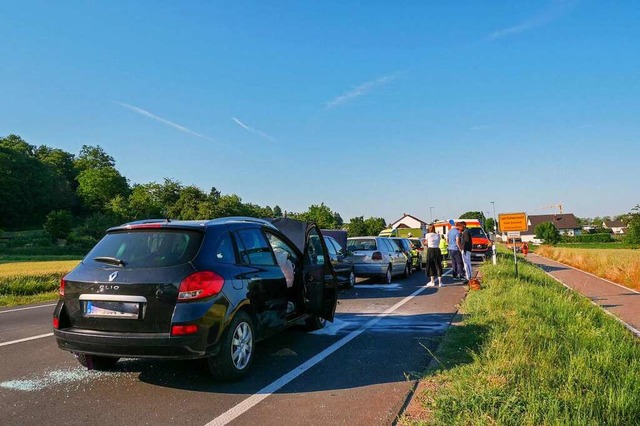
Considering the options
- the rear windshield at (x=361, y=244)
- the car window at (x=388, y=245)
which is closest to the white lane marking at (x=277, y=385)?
the rear windshield at (x=361, y=244)

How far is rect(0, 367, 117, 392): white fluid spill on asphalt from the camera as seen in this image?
16.7 feet

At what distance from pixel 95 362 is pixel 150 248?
65.3 inches

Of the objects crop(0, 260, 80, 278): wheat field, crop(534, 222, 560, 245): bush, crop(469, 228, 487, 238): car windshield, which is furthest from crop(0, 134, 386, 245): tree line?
crop(469, 228, 487, 238): car windshield

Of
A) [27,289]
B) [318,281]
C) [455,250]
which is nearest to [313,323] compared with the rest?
[318,281]

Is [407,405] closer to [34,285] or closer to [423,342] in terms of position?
[423,342]

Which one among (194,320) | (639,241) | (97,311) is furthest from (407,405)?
(639,241)

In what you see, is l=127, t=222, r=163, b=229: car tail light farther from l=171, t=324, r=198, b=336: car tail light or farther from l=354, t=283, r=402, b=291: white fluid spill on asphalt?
l=354, t=283, r=402, b=291: white fluid spill on asphalt

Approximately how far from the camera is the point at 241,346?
17.0 ft

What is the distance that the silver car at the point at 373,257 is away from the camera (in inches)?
612

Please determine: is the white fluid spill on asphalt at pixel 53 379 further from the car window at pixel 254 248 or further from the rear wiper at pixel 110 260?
the car window at pixel 254 248

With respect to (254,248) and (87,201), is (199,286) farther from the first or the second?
(87,201)

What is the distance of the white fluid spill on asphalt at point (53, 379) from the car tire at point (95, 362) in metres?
0.08

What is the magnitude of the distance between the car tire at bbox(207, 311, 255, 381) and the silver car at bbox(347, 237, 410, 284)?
31.4ft

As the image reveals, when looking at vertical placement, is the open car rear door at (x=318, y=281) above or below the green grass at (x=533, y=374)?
above
